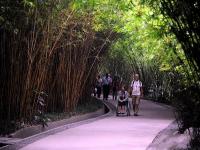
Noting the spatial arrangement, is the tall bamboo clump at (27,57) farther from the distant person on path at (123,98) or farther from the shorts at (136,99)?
the distant person on path at (123,98)

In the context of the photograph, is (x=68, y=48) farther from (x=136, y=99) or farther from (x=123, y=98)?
(x=123, y=98)

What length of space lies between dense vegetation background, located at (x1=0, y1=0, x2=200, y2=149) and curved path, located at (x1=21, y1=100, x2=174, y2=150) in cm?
96

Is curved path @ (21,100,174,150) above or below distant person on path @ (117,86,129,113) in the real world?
below

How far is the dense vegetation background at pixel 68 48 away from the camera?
20.0 ft

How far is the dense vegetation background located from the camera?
610 cm

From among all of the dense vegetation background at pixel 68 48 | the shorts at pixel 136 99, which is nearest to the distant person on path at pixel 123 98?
the shorts at pixel 136 99

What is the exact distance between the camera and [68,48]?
14.7m

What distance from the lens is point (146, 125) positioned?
13773mm

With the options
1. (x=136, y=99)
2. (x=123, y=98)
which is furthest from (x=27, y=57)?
(x=123, y=98)

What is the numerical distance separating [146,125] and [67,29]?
3158 millimetres

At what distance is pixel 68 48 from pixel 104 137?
172 inches

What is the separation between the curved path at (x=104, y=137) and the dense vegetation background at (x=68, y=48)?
96 centimetres

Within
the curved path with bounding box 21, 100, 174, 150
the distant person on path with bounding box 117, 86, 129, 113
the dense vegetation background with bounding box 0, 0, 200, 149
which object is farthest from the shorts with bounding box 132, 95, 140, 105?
the curved path with bounding box 21, 100, 174, 150

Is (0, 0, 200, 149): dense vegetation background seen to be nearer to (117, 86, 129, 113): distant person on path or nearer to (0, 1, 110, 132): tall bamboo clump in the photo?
(0, 1, 110, 132): tall bamboo clump
